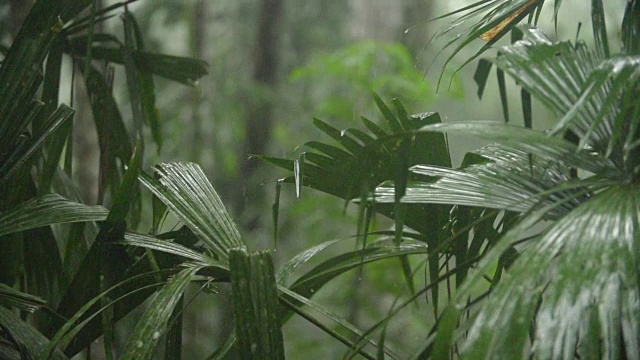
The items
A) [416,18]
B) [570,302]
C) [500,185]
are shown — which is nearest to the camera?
[570,302]

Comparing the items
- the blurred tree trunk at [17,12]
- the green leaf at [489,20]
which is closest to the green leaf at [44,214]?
the green leaf at [489,20]

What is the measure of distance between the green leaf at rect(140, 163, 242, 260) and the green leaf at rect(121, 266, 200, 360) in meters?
0.13

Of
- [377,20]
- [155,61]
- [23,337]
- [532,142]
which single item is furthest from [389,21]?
[532,142]

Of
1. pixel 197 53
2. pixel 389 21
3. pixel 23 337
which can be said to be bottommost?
pixel 23 337

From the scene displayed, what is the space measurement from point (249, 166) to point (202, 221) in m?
3.60

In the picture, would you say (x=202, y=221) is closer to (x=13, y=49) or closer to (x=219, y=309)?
(x=13, y=49)

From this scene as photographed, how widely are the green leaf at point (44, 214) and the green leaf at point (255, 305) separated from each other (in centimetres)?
33

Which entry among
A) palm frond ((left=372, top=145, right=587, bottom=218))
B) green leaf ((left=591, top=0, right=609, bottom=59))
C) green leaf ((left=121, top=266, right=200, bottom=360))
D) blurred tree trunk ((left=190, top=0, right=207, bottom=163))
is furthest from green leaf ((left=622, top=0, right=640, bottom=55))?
blurred tree trunk ((left=190, top=0, right=207, bottom=163))

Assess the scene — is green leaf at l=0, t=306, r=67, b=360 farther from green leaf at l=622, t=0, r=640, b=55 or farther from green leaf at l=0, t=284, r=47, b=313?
green leaf at l=622, t=0, r=640, b=55

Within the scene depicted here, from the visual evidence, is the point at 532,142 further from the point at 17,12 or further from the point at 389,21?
the point at 389,21

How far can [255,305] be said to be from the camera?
89 cm

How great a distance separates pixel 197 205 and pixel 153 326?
24 cm

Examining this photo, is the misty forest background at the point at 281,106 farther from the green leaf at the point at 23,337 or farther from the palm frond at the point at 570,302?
the palm frond at the point at 570,302

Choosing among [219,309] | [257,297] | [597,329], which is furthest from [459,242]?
[219,309]
